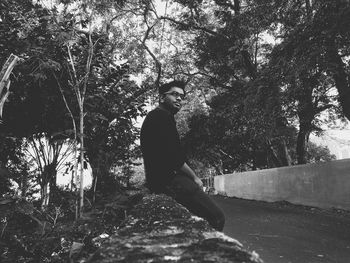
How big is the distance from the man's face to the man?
0.23m

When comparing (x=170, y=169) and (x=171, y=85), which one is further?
(x=171, y=85)

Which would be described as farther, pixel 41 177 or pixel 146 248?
pixel 41 177

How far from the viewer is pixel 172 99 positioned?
316 cm

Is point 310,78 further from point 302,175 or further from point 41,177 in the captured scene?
point 41,177

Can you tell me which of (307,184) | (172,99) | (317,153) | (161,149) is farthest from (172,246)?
(317,153)

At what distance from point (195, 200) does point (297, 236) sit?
168 inches

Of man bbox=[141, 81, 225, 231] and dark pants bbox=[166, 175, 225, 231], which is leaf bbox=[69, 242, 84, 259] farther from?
dark pants bbox=[166, 175, 225, 231]

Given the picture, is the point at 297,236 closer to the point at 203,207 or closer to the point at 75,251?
the point at 203,207

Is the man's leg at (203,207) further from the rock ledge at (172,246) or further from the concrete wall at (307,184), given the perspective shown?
the concrete wall at (307,184)

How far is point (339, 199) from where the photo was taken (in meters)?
9.26

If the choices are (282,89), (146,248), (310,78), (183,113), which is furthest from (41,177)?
(183,113)

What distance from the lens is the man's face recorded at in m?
3.16

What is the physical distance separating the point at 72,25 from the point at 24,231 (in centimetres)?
434

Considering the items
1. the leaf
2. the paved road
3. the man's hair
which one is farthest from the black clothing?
the paved road
